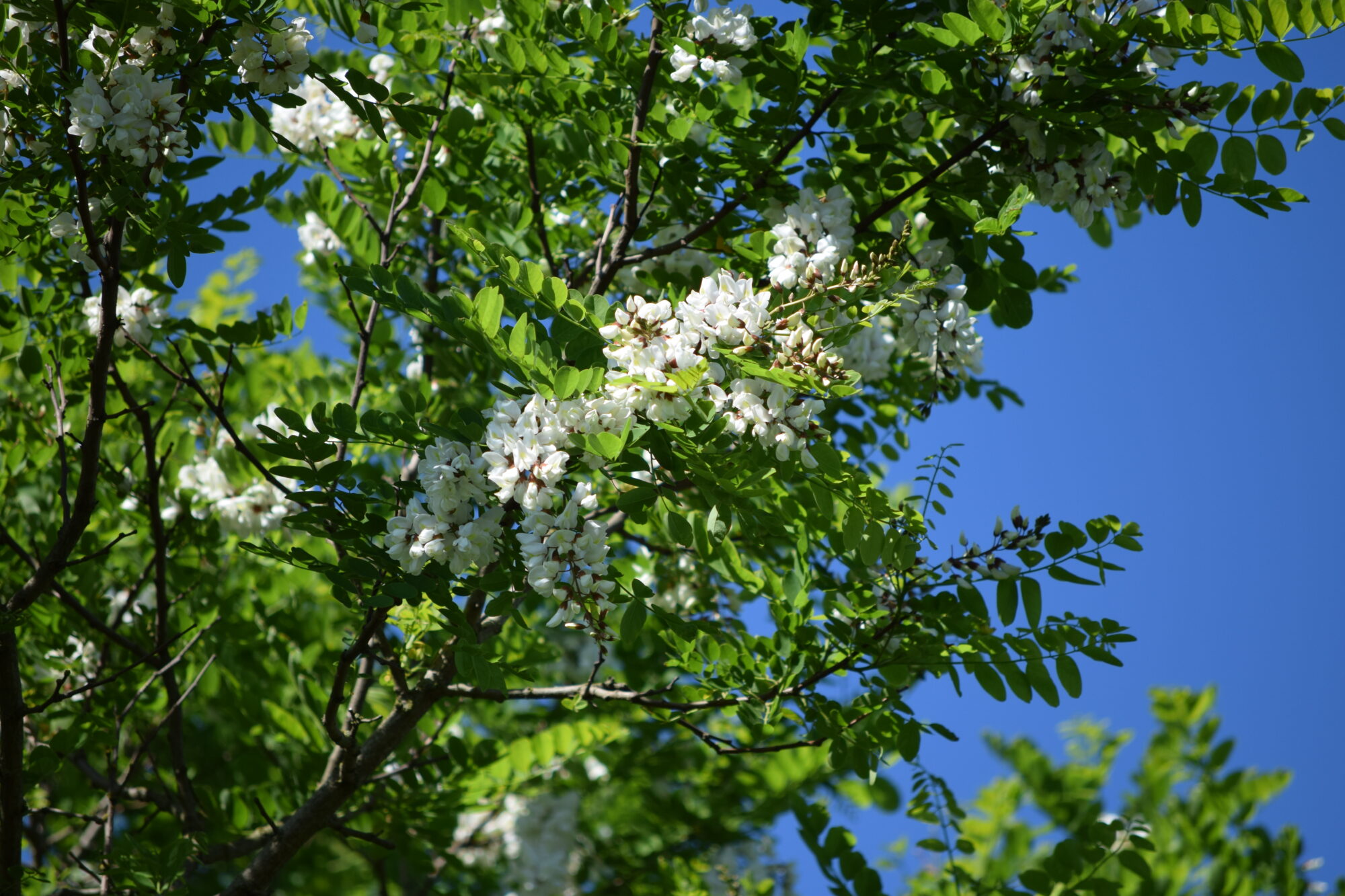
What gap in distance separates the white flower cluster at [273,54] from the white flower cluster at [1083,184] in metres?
1.44

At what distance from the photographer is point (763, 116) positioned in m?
2.32

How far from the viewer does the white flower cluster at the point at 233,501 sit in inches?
115

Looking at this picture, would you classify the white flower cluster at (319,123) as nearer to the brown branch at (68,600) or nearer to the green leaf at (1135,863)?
the brown branch at (68,600)

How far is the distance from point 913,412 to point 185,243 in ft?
5.35

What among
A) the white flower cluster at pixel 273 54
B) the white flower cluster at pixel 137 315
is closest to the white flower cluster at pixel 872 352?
the white flower cluster at pixel 273 54

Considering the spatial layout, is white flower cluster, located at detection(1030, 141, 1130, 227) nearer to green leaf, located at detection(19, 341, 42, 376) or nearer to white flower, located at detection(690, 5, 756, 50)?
white flower, located at detection(690, 5, 756, 50)

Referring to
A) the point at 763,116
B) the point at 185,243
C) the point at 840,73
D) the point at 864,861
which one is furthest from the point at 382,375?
the point at 864,861

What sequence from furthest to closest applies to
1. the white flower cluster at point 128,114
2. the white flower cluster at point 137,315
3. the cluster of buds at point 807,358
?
the white flower cluster at point 137,315 < the white flower cluster at point 128,114 < the cluster of buds at point 807,358

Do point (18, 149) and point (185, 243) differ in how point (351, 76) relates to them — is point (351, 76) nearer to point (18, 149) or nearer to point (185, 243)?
point (185, 243)

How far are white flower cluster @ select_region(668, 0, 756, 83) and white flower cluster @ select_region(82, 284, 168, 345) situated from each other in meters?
1.49

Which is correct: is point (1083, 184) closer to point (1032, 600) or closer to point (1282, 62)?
point (1282, 62)

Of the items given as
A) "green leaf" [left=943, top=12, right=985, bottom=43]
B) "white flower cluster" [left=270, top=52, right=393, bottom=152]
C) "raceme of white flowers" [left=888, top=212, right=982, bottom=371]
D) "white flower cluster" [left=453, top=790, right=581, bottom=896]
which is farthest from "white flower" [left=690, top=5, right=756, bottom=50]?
"white flower cluster" [left=453, top=790, right=581, bottom=896]

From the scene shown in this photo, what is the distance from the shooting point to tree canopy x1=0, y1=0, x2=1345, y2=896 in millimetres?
1764

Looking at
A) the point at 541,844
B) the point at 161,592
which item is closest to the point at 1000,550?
the point at 161,592
